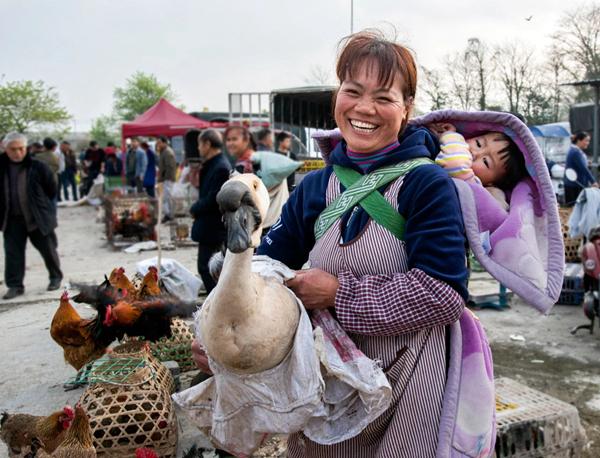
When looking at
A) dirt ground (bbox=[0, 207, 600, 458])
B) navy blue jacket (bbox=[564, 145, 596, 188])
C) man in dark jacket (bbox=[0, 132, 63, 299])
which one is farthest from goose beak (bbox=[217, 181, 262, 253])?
navy blue jacket (bbox=[564, 145, 596, 188])

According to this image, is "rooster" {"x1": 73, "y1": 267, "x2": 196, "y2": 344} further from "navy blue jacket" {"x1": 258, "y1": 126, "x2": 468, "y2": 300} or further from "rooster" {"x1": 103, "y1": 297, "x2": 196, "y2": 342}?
"navy blue jacket" {"x1": 258, "y1": 126, "x2": 468, "y2": 300}

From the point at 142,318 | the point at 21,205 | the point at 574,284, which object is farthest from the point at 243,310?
the point at 21,205

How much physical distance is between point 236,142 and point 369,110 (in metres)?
4.01

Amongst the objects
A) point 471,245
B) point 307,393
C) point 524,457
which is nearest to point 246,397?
point 307,393

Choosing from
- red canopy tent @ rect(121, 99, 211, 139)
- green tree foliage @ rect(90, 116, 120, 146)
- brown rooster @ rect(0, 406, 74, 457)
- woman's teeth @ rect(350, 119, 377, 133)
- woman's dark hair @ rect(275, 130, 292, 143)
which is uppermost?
green tree foliage @ rect(90, 116, 120, 146)

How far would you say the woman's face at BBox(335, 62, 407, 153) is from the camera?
60.2 inches

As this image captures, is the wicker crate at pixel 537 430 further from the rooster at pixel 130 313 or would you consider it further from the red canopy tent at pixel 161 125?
the red canopy tent at pixel 161 125

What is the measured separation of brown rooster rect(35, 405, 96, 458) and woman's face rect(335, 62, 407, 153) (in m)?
2.01

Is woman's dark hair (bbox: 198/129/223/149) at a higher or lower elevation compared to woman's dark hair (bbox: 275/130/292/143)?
lower

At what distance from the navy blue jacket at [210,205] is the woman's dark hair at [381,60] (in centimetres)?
383

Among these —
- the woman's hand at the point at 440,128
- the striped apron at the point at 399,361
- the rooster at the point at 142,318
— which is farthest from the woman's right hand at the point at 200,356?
the rooster at the point at 142,318

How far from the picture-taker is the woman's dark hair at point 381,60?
1525 mm

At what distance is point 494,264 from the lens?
1604 mm

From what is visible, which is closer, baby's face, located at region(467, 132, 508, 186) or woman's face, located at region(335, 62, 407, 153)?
woman's face, located at region(335, 62, 407, 153)
